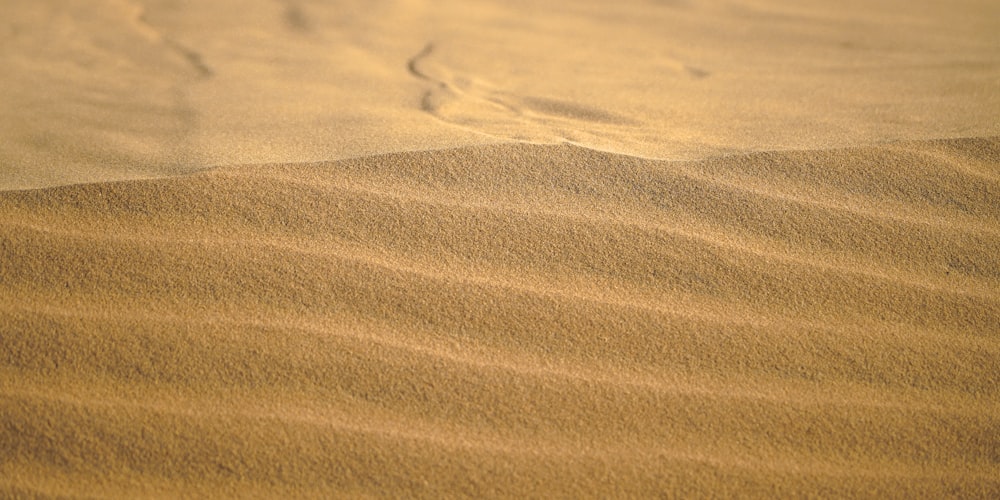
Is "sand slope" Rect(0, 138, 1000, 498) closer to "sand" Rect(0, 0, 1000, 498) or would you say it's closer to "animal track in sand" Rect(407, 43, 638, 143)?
"sand" Rect(0, 0, 1000, 498)

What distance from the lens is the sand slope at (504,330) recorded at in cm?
120

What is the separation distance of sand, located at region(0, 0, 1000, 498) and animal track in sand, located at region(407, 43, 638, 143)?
14 millimetres

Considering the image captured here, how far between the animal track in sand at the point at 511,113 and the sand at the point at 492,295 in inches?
0.6

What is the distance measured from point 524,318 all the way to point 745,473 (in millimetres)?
403

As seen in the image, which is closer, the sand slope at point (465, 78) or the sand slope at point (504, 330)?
the sand slope at point (504, 330)

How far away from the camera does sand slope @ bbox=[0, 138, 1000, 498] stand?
Result: 3.94ft

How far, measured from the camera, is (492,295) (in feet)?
4.78

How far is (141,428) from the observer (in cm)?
121

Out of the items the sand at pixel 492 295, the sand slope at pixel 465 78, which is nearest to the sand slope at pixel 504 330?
the sand at pixel 492 295

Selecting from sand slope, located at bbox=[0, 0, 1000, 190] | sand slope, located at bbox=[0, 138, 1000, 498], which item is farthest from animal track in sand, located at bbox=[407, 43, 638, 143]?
sand slope, located at bbox=[0, 138, 1000, 498]

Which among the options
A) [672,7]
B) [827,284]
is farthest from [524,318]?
[672,7]

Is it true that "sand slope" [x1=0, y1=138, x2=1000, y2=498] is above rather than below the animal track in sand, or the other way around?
below

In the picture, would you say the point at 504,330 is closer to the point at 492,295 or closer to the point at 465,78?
the point at 492,295

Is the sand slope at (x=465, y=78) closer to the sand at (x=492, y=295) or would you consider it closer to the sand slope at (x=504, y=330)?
the sand at (x=492, y=295)
